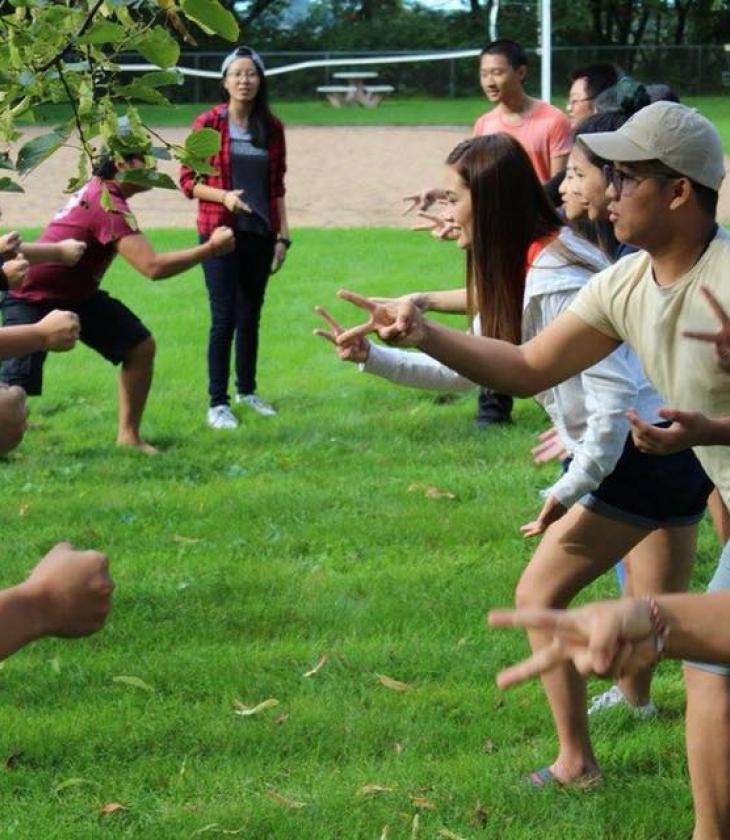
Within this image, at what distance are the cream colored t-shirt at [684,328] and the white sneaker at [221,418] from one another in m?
5.50

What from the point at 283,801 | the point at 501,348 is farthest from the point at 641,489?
the point at 283,801

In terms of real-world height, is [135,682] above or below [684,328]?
below

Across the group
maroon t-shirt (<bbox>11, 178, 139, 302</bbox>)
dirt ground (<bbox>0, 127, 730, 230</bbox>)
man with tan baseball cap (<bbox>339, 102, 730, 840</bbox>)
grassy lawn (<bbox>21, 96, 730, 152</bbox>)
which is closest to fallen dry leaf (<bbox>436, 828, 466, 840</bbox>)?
man with tan baseball cap (<bbox>339, 102, 730, 840</bbox>)

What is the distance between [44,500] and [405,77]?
138ft

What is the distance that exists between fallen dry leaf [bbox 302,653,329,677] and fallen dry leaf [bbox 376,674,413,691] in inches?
8.7

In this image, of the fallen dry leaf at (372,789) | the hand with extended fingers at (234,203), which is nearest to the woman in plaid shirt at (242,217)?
the hand with extended fingers at (234,203)

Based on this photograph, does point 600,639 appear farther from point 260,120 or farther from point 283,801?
point 260,120

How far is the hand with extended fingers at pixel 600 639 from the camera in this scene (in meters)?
2.58

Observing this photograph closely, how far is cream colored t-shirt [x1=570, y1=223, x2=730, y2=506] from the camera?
3795mm

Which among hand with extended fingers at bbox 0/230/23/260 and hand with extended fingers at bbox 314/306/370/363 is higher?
hand with extended fingers at bbox 314/306/370/363

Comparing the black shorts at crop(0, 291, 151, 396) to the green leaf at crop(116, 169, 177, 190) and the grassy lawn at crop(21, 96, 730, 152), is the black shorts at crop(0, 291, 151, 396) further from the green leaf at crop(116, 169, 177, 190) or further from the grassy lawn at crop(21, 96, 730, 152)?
the grassy lawn at crop(21, 96, 730, 152)

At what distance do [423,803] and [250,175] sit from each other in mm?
5720

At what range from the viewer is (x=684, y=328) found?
3836mm

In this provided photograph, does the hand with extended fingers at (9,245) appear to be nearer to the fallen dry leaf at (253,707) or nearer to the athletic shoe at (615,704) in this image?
the fallen dry leaf at (253,707)
